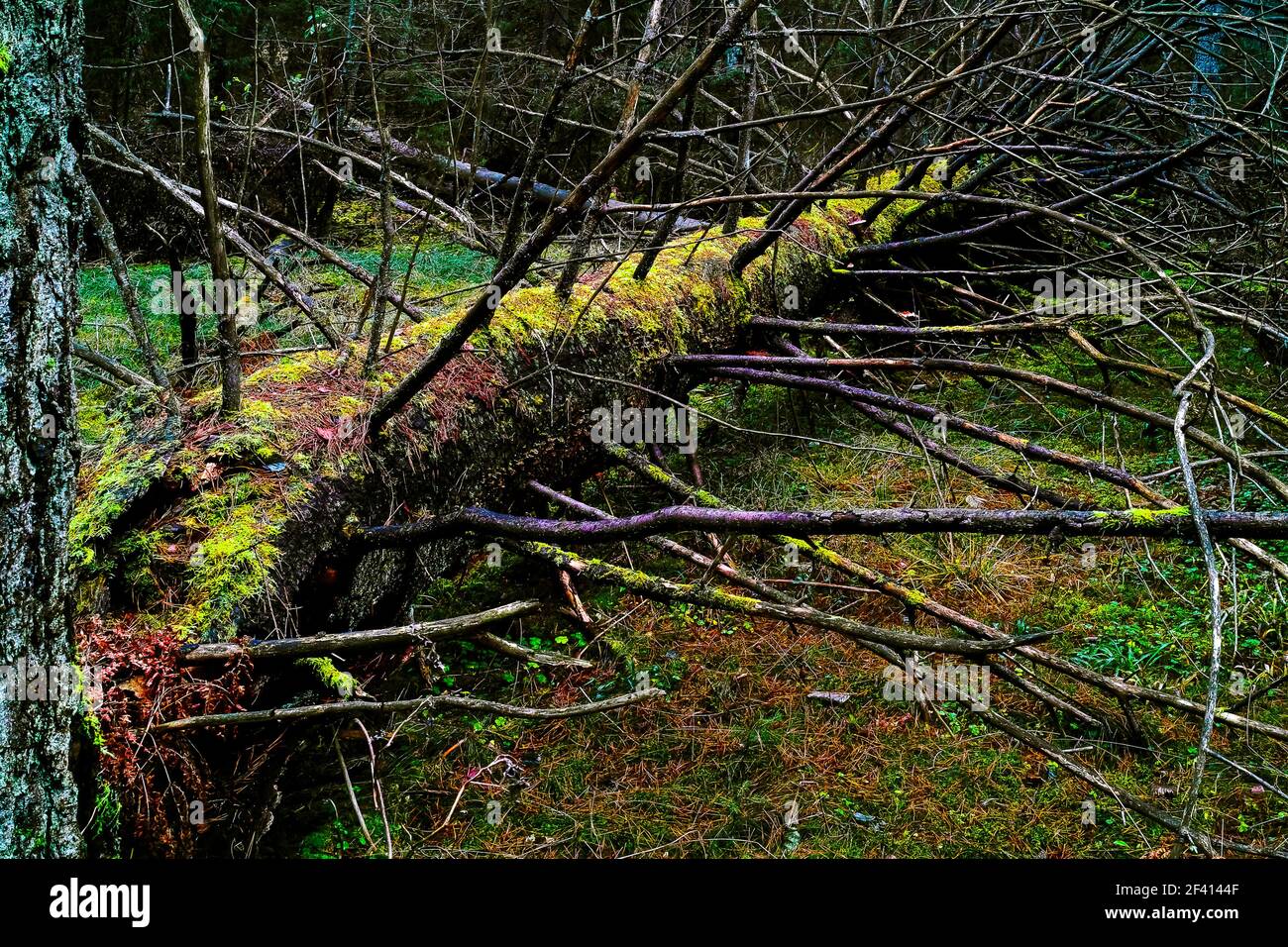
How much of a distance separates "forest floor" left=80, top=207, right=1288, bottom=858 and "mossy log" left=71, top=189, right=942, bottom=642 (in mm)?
484

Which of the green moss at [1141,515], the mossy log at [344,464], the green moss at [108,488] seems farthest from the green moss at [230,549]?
the green moss at [1141,515]

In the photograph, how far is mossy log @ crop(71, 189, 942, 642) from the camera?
6.91 feet

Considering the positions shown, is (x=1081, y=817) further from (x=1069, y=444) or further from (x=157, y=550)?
(x=157, y=550)

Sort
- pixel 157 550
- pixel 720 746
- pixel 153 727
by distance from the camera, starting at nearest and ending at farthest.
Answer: pixel 153 727 → pixel 157 550 → pixel 720 746

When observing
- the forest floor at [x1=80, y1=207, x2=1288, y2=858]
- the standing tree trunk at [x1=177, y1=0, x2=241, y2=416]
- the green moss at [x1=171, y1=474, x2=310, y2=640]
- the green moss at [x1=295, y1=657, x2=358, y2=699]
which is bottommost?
the forest floor at [x1=80, y1=207, x2=1288, y2=858]

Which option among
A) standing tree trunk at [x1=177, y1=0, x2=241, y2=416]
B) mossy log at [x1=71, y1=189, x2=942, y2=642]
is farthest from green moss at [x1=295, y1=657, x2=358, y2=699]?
standing tree trunk at [x1=177, y1=0, x2=241, y2=416]

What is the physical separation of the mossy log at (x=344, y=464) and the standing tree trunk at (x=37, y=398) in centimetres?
55

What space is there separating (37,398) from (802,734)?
7.88 feet

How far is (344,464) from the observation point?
8.19 feet

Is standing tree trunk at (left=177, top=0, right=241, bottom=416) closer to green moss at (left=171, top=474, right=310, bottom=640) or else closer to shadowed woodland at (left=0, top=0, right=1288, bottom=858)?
shadowed woodland at (left=0, top=0, right=1288, bottom=858)

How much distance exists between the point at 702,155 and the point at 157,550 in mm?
7538

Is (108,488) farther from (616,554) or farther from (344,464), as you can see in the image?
(616,554)

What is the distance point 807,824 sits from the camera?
8.29 feet
